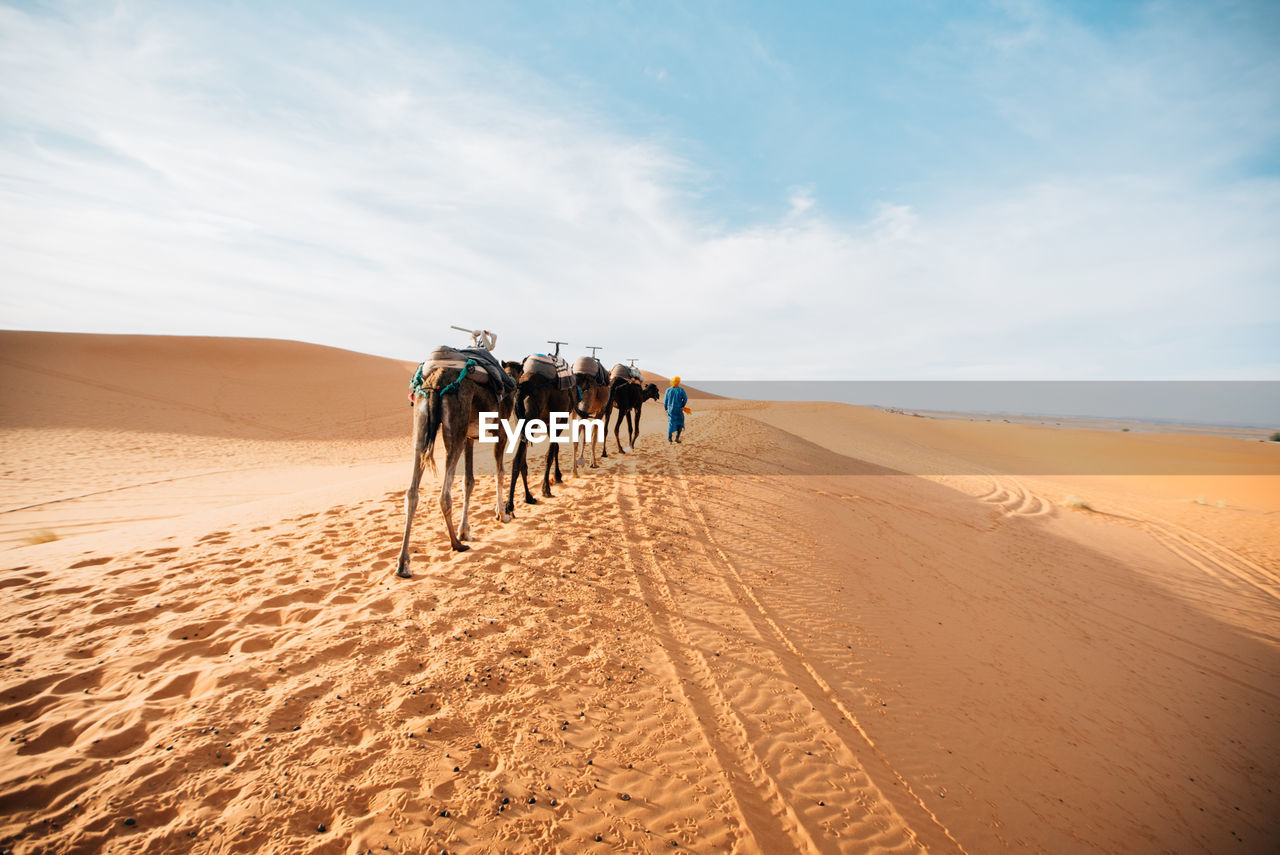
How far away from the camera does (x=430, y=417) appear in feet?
20.5

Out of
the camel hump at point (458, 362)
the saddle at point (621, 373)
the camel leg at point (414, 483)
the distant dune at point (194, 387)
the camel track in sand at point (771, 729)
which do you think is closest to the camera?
the camel track in sand at point (771, 729)

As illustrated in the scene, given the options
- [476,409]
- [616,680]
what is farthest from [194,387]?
[616,680]

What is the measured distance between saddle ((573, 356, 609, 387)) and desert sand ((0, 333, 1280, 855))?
2.40 meters

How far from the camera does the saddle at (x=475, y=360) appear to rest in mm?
6488

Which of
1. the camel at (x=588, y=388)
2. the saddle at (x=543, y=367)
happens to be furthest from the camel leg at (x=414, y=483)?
the camel at (x=588, y=388)

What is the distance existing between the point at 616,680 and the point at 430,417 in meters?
3.84

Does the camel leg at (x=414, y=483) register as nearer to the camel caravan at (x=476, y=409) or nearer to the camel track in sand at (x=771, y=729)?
the camel caravan at (x=476, y=409)

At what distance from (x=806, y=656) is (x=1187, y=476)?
103ft

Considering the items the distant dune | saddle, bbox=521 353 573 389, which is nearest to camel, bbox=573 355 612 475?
saddle, bbox=521 353 573 389

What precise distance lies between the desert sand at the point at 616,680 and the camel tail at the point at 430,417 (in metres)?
1.43

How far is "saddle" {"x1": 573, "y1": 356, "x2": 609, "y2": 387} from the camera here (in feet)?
39.4

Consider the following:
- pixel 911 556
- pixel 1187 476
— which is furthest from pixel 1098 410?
pixel 911 556

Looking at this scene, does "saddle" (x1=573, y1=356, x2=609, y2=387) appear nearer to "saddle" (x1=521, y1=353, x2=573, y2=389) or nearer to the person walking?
"saddle" (x1=521, y1=353, x2=573, y2=389)

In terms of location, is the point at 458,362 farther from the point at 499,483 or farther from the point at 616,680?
the point at 616,680
